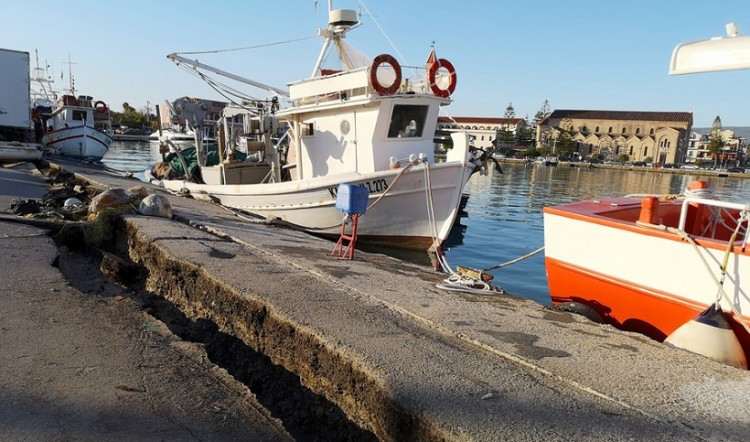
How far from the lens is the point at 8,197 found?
9.99 metres

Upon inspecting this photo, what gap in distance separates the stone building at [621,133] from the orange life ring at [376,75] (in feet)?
285

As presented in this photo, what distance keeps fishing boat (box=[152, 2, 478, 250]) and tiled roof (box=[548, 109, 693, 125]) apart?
96800 millimetres

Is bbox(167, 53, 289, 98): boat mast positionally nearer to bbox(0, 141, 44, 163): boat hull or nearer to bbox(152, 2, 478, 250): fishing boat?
bbox(152, 2, 478, 250): fishing boat

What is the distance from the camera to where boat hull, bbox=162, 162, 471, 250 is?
387 inches

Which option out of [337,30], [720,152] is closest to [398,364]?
[337,30]

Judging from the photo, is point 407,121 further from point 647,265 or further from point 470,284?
point 647,265

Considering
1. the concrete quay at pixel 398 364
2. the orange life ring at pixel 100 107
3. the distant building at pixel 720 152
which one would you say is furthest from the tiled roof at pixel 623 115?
the concrete quay at pixel 398 364

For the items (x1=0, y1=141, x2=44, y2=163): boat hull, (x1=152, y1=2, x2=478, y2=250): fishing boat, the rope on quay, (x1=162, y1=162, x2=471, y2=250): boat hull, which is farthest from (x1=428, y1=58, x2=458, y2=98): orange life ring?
(x1=0, y1=141, x2=44, y2=163): boat hull

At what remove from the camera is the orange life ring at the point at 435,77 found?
34.7ft

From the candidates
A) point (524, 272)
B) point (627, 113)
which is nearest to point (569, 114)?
point (627, 113)

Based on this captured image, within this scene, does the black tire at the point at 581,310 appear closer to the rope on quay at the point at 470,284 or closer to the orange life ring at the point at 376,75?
the rope on quay at the point at 470,284

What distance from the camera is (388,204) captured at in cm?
1006

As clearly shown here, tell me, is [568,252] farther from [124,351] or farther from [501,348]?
Answer: [124,351]

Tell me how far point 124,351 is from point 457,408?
231cm
